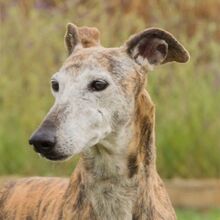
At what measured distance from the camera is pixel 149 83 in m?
13.1

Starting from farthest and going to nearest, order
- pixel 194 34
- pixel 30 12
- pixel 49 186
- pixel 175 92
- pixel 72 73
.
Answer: pixel 194 34
pixel 30 12
pixel 175 92
pixel 49 186
pixel 72 73

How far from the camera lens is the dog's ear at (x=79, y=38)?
7734mm

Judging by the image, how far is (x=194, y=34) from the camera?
15.2 metres

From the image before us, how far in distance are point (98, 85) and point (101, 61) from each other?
8.4 inches

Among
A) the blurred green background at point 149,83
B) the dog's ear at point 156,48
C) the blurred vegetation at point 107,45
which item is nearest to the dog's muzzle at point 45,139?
the dog's ear at point 156,48

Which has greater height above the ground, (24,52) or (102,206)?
(24,52)

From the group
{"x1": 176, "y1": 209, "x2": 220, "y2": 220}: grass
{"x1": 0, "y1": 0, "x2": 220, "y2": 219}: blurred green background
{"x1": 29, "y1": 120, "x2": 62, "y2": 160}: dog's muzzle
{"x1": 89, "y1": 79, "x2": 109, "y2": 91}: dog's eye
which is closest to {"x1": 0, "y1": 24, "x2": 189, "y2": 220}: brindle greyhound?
{"x1": 89, "y1": 79, "x2": 109, "y2": 91}: dog's eye

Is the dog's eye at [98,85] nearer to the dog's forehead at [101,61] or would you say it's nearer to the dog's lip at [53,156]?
the dog's forehead at [101,61]

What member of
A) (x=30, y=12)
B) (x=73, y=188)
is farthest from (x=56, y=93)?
(x=30, y=12)

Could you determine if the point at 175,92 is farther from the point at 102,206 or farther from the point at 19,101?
the point at 102,206

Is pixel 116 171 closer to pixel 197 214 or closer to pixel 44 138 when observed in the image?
pixel 44 138

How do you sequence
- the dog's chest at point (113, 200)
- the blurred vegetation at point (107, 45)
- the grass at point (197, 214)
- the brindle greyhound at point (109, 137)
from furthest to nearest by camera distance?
the blurred vegetation at point (107, 45) < the grass at point (197, 214) < the dog's chest at point (113, 200) < the brindle greyhound at point (109, 137)

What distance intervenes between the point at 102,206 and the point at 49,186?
77cm

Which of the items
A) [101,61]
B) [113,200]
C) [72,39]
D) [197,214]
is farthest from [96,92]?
[197,214]
